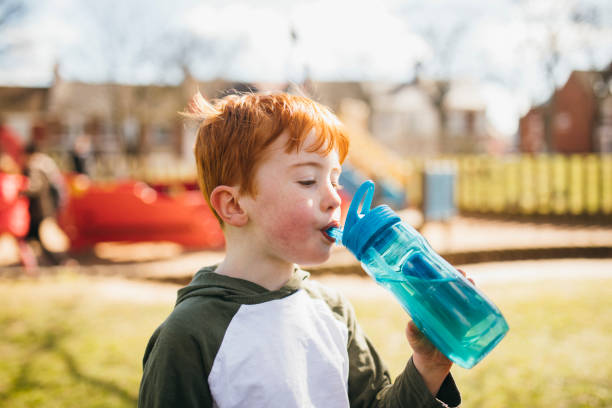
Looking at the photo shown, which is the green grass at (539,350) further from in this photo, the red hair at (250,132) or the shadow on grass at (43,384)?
the red hair at (250,132)

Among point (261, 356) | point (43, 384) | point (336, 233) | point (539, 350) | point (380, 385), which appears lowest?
point (539, 350)

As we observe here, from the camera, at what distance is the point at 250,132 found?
1277mm

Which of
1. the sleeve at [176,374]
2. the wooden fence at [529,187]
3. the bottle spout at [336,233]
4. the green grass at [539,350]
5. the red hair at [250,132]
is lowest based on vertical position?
the wooden fence at [529,187]

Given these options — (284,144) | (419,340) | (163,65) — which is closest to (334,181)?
(284,144)

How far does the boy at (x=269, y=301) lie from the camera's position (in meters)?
1.14

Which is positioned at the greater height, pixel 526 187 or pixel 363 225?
pixel 363 225

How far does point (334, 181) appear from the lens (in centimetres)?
136

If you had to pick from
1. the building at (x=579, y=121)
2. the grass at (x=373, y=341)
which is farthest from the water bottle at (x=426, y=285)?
the building at (x=579, y=121)

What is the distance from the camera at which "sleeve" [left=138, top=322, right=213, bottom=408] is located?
3.60 ft

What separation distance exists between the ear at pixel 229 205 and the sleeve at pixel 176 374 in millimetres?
323

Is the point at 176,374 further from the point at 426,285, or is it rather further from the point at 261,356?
the point at 426,285

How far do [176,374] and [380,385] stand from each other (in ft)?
2.09

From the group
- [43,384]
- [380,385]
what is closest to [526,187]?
[43,384]

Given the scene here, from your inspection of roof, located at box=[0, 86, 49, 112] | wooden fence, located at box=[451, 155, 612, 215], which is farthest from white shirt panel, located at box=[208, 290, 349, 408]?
roof, located at box=[0, 86, 49, 112]
